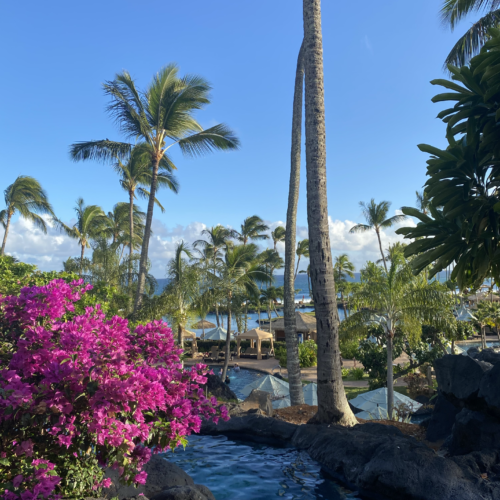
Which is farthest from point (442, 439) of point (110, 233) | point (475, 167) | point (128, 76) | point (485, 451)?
point (110, 233)

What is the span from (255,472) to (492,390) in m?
4.62

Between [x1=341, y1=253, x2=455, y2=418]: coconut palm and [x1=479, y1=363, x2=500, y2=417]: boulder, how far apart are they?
204 inches

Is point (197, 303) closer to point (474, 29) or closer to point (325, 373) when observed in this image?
point (325, 373)

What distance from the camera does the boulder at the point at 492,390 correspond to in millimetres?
7020

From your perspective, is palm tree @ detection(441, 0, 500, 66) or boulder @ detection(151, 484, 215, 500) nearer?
boulder @ detection(151, 484, 215, 500)

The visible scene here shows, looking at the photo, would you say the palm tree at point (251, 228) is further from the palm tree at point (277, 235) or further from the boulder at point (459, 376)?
the boulder at point (459, 376)

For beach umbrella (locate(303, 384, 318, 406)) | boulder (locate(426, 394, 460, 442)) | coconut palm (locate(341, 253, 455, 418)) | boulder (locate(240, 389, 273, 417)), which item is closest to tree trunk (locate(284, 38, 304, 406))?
boulder (locate(240, 389, 273, 417))

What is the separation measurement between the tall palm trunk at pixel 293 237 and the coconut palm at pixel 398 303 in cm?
264

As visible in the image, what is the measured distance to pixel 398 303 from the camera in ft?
43.3

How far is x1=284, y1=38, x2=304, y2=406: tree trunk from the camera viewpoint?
12.3m

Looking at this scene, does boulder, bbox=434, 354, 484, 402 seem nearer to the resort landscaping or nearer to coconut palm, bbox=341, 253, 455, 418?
the resort landscaping

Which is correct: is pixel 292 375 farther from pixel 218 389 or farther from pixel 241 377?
pixel 241 377

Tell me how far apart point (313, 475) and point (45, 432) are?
536cm

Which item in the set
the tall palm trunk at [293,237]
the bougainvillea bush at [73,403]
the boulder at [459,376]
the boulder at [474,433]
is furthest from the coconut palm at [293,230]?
the bougainvillea bush at [73,403]
